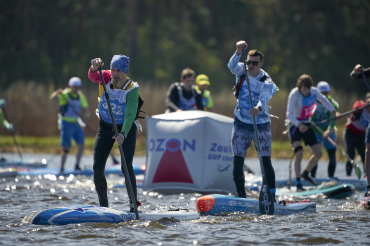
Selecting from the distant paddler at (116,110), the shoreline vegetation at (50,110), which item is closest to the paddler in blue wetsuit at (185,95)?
the distant paddler at (116,110)

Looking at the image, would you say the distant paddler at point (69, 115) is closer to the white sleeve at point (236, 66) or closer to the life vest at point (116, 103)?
the white sleeve at point (236, 66)

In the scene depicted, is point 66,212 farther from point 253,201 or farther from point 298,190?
point 298,190

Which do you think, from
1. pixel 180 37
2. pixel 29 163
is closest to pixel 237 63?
pixel 29 163

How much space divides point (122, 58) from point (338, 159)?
11394mm

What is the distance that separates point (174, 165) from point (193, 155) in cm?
33

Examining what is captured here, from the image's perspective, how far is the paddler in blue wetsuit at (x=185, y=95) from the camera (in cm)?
930

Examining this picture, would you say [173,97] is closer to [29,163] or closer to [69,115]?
[69,115]

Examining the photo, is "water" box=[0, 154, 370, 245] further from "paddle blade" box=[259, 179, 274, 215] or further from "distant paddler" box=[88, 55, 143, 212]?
"distant paddler" box=[88, 55, 143, 212]

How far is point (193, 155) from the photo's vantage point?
325 inches

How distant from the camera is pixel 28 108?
22062mm

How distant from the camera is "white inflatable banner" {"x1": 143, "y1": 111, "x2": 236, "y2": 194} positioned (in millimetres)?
8266

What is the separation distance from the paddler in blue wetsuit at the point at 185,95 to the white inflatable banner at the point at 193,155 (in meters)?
0.98

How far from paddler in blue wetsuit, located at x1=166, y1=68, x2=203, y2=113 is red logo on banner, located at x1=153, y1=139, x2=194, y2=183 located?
1106 mm

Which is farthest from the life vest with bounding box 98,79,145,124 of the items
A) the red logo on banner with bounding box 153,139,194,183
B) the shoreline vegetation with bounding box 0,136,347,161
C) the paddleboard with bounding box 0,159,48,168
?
the shoreline vegetation with bounding box 0,136,347,161
